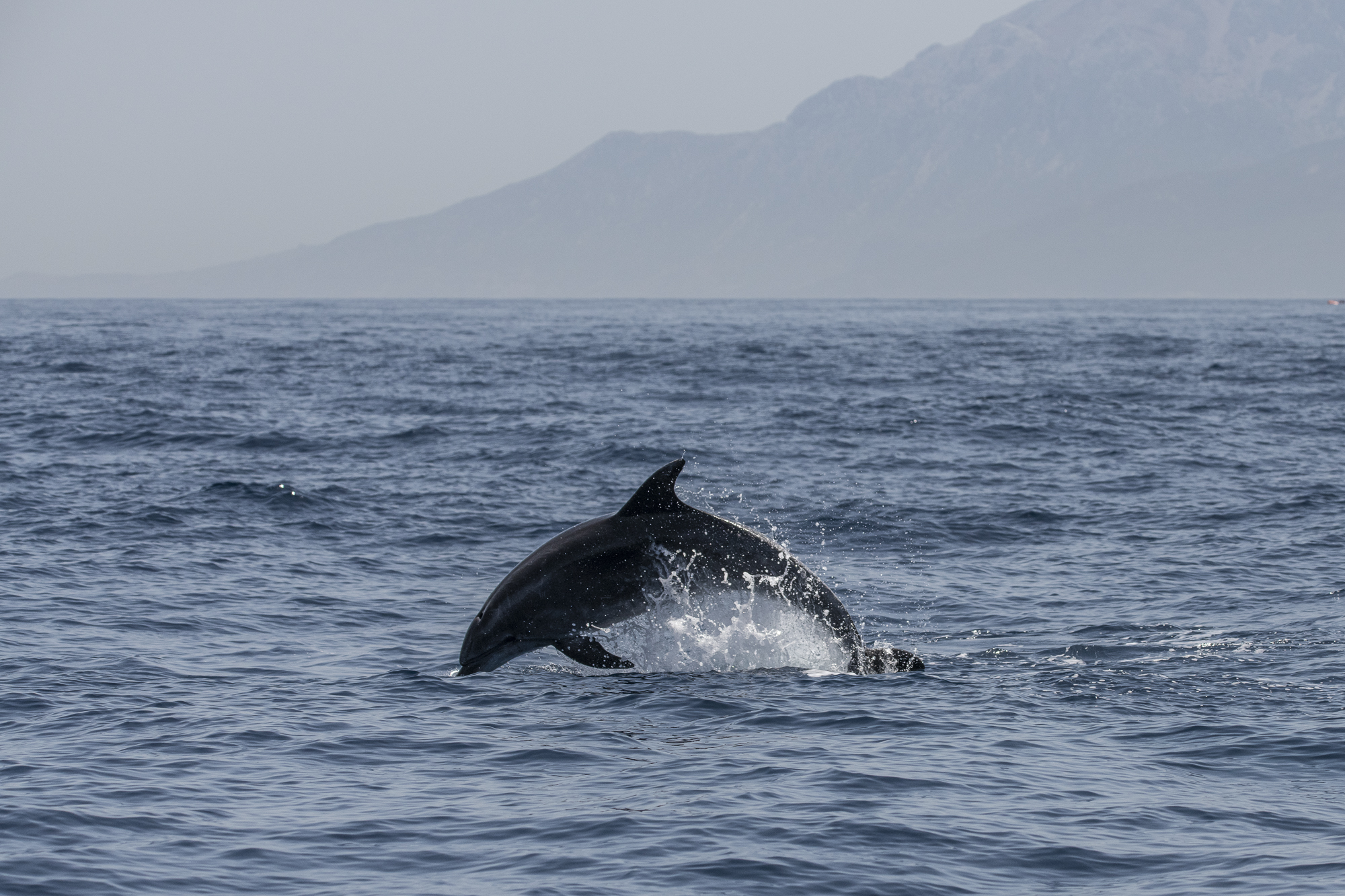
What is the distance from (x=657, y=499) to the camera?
45.8ft

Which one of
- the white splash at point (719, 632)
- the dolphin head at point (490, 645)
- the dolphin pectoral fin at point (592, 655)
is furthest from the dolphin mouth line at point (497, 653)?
the white splash at point (719, 632)

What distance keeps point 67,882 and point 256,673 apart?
5.26 metres

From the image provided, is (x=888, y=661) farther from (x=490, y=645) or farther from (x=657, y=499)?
(x=490, y=645)

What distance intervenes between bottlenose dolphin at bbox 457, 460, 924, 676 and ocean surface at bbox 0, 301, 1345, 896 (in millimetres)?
418

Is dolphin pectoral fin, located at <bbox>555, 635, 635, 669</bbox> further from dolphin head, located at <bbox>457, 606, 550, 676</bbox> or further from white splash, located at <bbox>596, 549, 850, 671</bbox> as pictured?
white splash, located at <bbox>596, 549, 850, 671</bbox>

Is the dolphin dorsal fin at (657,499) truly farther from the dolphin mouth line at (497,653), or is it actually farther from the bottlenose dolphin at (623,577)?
the dolphin mouth line at (497,653)

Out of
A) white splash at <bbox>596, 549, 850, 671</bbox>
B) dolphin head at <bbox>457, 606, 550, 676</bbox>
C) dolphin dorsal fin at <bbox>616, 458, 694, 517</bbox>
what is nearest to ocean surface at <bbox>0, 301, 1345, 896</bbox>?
white splash at <bbox>596, 549, 850, 671</bbox>

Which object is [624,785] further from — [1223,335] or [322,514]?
[1223,335]

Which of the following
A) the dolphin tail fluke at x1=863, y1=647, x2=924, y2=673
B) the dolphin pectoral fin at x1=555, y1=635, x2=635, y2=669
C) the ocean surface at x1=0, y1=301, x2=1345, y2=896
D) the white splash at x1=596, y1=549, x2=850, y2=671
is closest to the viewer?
the ocean surface at x1=0, y1=301, x2=1345, y2=896

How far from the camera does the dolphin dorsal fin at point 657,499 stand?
45.3 ft

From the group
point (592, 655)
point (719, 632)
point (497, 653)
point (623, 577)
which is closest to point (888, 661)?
point (719, 632)

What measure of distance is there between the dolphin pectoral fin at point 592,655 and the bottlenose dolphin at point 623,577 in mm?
86

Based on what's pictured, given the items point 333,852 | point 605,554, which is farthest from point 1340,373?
point 333,852

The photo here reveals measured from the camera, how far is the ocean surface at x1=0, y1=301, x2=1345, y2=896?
9.78 m
